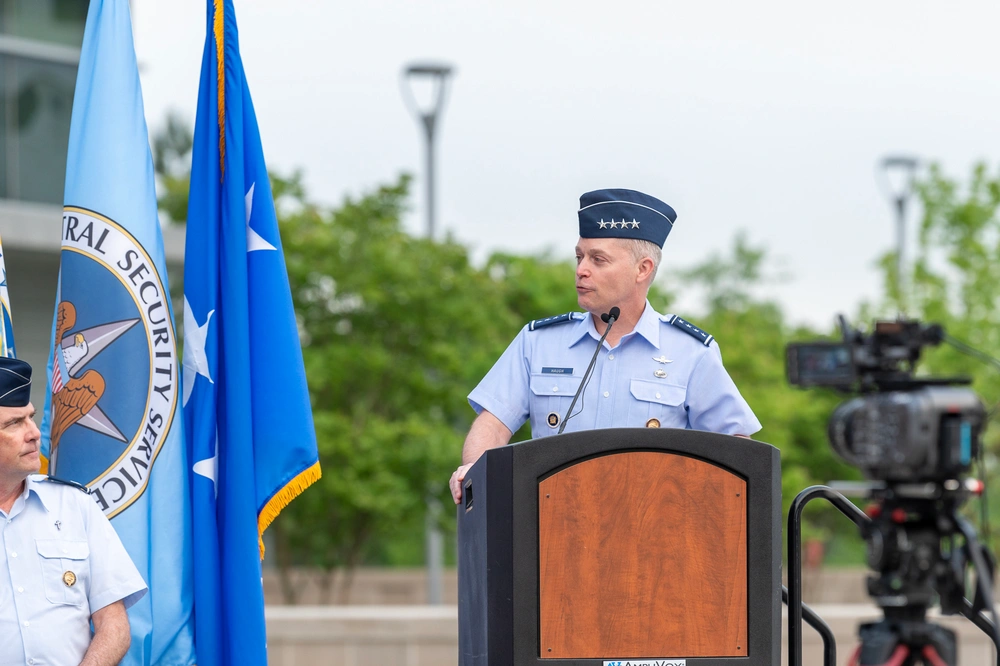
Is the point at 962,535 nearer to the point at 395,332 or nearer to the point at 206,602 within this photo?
the point at 206,602

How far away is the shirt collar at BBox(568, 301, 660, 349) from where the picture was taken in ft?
11.8

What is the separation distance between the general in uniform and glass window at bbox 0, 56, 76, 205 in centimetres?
654

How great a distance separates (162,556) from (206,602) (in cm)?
20

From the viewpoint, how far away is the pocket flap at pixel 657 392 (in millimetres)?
3551

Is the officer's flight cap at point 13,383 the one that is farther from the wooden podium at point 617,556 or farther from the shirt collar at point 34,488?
the wooden podium at point 617,556

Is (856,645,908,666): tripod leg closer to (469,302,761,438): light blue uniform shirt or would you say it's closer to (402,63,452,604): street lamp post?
(469,302,761,438): light blue uniform shirt

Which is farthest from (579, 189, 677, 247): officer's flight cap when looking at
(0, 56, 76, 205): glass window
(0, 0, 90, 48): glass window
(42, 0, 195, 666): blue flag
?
(0, 0, 90, 48): glass window

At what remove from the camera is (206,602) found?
403 centimetres

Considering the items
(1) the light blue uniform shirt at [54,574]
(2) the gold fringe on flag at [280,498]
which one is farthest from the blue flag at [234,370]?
(1) the light blue uniform shirt at [54,574]

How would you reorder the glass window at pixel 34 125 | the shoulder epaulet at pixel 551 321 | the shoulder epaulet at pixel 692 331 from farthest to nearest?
the glass window at pixel 34 125 → the shoulder epaulet at pixel 551 321 → the shoulder epaulet at pixel 692 331

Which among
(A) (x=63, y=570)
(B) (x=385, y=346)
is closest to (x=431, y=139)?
(B) (x=385, y=346)

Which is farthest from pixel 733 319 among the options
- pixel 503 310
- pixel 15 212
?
pixel 15 212

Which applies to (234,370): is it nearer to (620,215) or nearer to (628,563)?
(620,215)

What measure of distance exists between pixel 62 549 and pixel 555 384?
4.80ft
